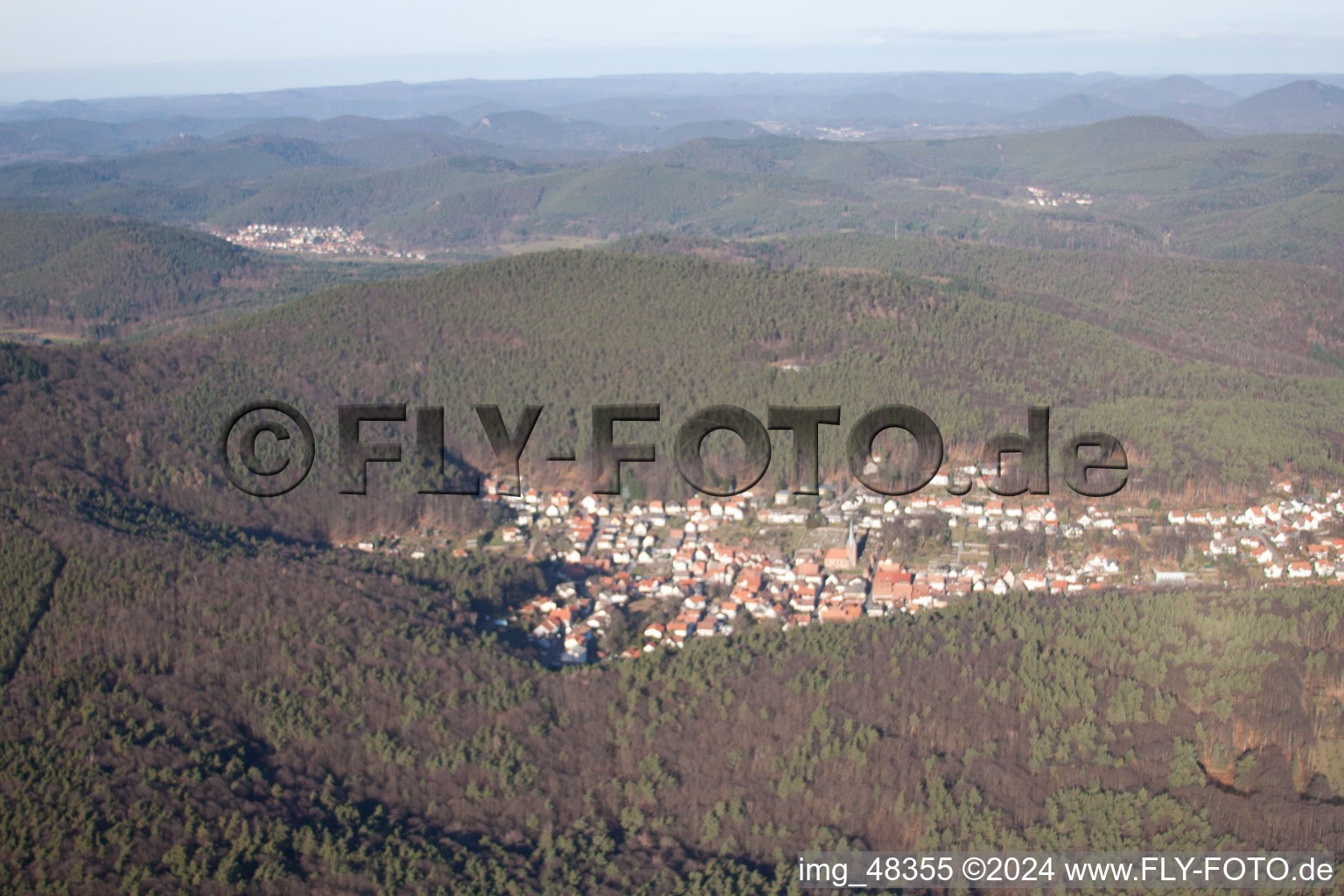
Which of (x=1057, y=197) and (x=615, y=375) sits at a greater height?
(x=1057, y=197)

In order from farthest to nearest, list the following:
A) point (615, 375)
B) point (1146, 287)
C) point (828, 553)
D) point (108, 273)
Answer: point (108, 273) < point (1146, 287) < point (615, 375) < point (828, 553)

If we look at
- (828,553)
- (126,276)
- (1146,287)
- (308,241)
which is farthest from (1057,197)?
(828,553)

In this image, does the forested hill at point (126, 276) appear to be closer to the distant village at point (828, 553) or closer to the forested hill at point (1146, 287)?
the forested hill at point (1146, 287)

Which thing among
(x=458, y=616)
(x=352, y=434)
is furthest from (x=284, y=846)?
(x=352, y=434)

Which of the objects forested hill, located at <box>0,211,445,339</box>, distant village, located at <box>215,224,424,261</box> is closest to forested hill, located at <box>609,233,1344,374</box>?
forested hill, located at <box>0,211,445,339</box>

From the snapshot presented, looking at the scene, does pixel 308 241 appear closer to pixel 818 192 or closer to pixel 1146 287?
pixel 818 192
